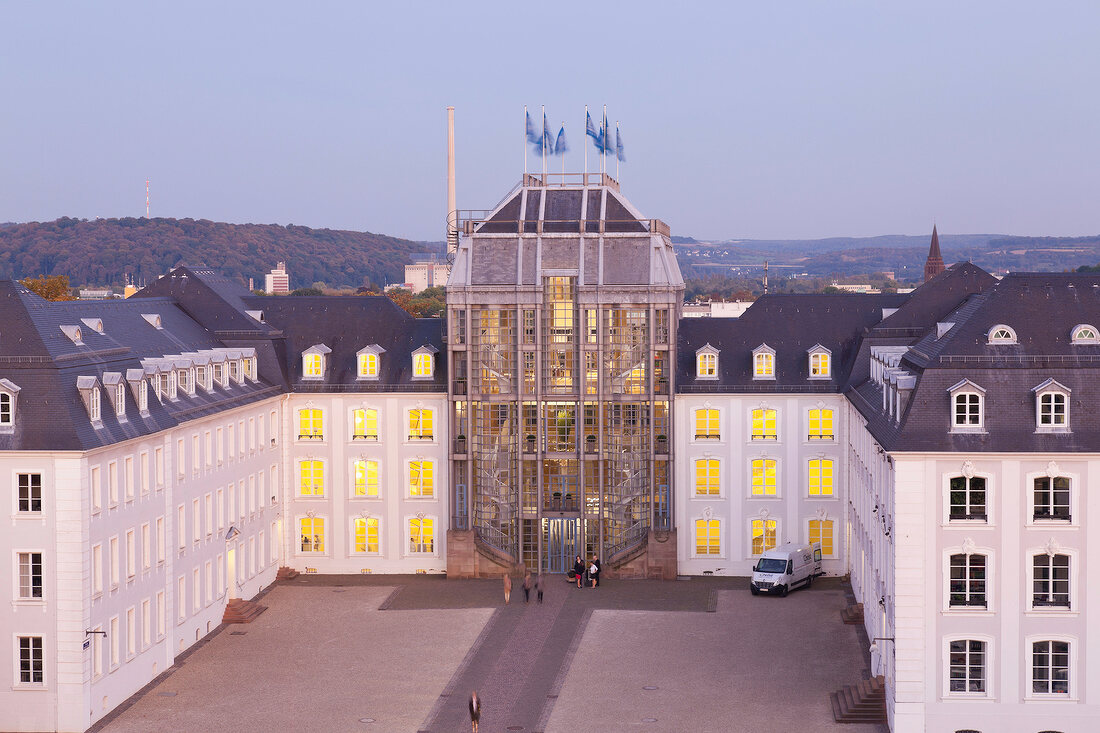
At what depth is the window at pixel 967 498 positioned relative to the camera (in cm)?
4641

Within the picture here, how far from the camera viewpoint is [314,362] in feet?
255

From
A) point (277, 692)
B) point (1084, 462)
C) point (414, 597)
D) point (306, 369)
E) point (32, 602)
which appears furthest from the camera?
point (306, 369)

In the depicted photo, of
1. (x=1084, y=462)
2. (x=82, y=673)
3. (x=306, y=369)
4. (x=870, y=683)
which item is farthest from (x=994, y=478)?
(x=306, y=369)

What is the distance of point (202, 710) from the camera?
51250 mm

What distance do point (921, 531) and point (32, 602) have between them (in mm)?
29935

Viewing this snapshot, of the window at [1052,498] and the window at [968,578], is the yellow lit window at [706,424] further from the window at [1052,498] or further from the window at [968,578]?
the window at [1052,498]

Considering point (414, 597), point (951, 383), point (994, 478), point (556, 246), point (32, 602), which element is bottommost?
point (414, 597)

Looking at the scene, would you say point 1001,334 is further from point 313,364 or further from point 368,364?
point 313,364

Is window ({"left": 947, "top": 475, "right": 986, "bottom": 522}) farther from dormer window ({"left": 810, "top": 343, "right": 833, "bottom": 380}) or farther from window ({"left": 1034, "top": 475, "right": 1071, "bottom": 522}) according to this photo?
dormer window ({"left": 810, "top": 343, "right": 833, "bottom": 380})

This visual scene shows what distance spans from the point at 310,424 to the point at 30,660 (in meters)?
29.4

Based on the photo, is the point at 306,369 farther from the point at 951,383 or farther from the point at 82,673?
the point at 951,383

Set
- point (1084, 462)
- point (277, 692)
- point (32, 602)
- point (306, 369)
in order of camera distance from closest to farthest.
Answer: point (1084, 462)
point (32, 602)
point (277, 692)
point (306, 369)

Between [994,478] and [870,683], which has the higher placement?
[994,478]

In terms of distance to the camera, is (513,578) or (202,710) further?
(513,578)
